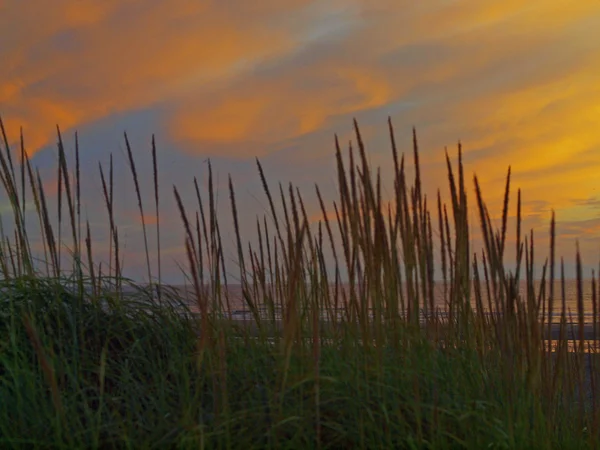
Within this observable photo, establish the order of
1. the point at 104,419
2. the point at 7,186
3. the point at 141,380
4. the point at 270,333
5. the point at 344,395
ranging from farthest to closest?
the point at 7,186 → the point at 270,333 → the point at 141,380 → the point at 104,419 → the point at 344,395

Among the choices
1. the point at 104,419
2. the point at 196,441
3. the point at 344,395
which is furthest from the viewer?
the point at 104,419

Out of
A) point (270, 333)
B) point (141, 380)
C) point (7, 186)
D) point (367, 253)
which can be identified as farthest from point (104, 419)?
point (7, 186)

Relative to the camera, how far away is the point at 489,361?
2936 millimetres

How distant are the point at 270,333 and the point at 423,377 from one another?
0.77 meters

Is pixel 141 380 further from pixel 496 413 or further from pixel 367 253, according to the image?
pixel 496 413

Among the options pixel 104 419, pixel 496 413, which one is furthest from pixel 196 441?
pixel 496 413

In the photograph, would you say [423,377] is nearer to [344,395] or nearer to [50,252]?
[344,395]

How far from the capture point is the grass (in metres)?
2.18

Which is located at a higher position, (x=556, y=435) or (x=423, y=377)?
(x=423, y=377)

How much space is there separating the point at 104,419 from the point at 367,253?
3.61 feet

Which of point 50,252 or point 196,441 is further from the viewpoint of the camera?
point 50,252

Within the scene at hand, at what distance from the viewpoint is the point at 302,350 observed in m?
2.38

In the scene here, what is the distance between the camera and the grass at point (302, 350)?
218cm

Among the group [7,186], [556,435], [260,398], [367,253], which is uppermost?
[7,186]
